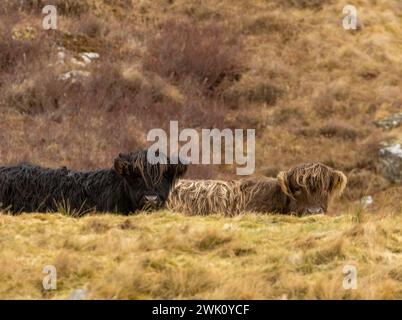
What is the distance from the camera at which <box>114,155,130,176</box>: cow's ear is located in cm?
993

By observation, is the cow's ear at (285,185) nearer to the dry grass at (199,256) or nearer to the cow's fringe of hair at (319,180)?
the cow's fringe of hair at (319,180)

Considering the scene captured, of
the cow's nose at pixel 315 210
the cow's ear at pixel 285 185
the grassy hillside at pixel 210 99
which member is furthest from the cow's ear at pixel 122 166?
the cow's nose at pixel 315 210

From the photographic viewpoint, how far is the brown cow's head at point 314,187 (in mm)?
11039

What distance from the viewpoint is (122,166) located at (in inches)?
391

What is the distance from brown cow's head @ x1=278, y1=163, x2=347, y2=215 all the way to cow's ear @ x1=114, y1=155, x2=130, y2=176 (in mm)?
2246

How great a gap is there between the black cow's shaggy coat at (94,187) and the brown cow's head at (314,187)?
1668 millimetres

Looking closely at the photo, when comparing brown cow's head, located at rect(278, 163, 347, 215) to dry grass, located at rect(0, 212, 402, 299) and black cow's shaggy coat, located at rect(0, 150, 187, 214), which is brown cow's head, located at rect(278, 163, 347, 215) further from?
dry grass, located at rect(0, 212, 402, 299)

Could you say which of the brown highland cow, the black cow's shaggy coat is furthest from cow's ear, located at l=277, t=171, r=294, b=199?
the black cow's shaggy coat

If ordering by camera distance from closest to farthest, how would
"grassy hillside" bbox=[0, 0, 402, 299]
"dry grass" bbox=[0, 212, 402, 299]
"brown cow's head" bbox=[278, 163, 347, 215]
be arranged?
"dry grass" bbox=[0, 212, 402, 299], "grassy hillside" bbox=[0, 0, 402, 299], "brown cow's head" bbox=[278, 163, 347, 215]

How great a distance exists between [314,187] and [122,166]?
2558mm

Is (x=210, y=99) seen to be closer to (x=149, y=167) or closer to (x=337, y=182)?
(x=337, y=182)
